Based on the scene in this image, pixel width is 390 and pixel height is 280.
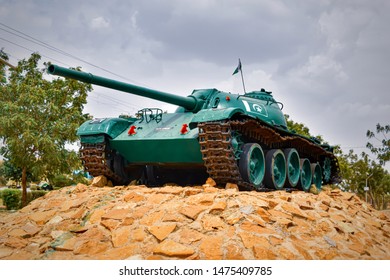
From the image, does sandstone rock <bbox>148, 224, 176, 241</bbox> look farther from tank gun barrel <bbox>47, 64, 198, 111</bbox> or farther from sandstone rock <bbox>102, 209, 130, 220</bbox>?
tank gun barrel <bbox>47, 64, 198, 111</bbox>

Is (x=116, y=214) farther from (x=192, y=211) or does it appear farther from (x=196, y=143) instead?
(x=196, y=143)

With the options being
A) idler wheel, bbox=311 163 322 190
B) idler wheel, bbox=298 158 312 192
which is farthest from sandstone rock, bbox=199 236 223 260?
idler wheel, bbox=311 163 322 190

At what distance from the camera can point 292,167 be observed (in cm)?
995

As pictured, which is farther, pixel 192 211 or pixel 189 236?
pixel 192 211

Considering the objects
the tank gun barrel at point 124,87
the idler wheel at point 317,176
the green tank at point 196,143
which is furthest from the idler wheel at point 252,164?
the idler wheel at point 317,176

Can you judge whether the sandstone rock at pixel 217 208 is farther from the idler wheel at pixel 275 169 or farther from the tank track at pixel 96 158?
the tank track at pixel 96 158

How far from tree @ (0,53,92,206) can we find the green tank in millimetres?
2586

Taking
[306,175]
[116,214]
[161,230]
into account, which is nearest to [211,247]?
[161,230]

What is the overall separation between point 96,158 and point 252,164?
321 cm

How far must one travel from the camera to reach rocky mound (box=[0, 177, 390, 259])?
4.31 metres

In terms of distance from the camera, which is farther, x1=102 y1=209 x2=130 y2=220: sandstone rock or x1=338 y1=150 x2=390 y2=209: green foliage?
Result: x1=338 y1=150 x2=390 y2=209: green foliage

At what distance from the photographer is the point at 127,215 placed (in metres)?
5.33
